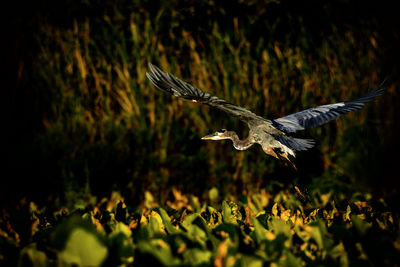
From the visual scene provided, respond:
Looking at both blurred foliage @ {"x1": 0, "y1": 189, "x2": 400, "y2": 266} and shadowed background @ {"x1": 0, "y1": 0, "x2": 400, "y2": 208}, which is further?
shadowed background @ {"x1": 0, "y1": 0, "x2": 400, "y2": 208}

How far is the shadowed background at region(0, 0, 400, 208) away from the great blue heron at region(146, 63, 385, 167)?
64.8 inches

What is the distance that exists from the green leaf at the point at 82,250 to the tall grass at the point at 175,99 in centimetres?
344

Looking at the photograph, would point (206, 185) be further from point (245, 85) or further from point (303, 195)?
point (303, 195)

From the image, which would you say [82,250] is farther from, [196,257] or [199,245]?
[199,245]

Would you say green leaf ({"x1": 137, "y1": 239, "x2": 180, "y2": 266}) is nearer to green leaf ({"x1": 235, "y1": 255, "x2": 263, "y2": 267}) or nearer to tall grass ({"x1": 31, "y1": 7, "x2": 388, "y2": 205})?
green leaf ({"x1": 235, "y1": 255, "x2": 263, "y2": 267})

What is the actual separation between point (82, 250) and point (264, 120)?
1.52 m


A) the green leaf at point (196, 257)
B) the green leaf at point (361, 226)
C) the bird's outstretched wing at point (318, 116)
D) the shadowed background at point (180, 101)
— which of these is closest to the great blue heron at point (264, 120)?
the bird's outstretched wing at point (318, 116)

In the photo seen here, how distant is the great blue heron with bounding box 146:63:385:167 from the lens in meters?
2.54

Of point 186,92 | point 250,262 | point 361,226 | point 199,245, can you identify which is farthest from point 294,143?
point 250,262

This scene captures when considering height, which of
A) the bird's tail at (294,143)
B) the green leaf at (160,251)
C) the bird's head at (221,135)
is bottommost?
Result: the green leaf at (160,251)

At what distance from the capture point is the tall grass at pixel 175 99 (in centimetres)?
506

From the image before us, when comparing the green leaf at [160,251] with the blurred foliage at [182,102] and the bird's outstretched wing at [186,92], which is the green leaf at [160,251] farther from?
the blurred foliage at [182,102]

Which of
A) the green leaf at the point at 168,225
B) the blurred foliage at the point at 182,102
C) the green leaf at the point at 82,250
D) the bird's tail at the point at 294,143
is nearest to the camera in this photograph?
the green leaf at the point at 82,250

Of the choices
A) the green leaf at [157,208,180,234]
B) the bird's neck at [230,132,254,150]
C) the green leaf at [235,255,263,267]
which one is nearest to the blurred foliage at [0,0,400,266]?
the bird's neck at [230,132,254,150]
